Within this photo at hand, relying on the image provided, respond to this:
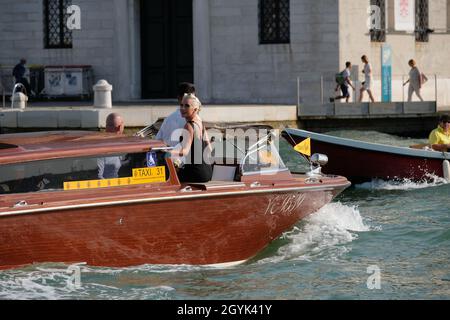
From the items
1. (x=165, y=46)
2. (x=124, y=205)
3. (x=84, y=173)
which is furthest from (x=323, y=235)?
(x=165, y=46)

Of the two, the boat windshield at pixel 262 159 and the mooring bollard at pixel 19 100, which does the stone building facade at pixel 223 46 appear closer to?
the mooring bollard at pixel 19 100

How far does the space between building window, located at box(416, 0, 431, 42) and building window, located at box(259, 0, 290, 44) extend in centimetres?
474

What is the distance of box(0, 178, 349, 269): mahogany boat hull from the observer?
10320 millimetres

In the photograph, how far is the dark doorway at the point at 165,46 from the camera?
109 ft

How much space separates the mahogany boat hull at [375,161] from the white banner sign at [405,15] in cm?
1516

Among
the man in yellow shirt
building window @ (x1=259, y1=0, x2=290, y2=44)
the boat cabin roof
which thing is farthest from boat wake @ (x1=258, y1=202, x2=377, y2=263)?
building window @ (x1=259, y1=0, x2=290, y2=44)

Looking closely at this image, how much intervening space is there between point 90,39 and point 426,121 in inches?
398

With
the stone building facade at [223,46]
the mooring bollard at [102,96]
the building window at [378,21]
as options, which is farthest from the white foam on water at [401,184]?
the building window at [378,21]

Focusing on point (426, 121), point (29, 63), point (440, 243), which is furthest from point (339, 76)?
point (440, 243)

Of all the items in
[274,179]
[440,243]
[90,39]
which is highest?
[90,39]

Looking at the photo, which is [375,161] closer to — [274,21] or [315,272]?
[315,272]

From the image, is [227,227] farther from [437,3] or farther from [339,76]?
[437,3]

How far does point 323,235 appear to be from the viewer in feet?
44.2
